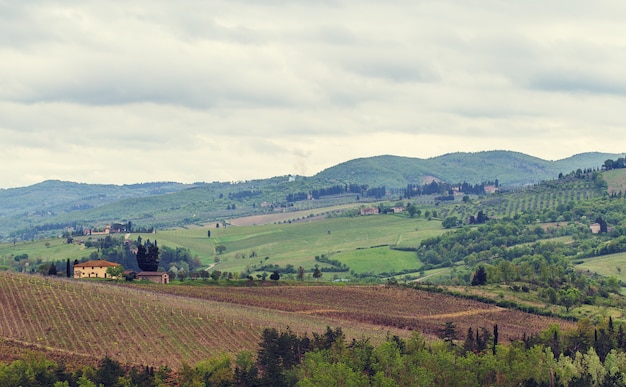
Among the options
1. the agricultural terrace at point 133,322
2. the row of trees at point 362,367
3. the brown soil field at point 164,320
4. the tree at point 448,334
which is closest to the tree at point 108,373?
the row of trees at point 362,367

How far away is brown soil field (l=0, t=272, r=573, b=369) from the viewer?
143750mm

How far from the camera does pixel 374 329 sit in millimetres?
172875

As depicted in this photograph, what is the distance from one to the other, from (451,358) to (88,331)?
5521 centimetres

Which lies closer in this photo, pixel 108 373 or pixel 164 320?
pixel 108 373

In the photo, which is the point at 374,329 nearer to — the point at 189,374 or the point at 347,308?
the point at 347,308

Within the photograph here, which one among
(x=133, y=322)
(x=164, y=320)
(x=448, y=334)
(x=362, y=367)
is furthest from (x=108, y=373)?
(x=448, y=334)

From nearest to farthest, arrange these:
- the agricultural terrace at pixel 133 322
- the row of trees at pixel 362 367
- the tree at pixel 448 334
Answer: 1. the row of trees at pixel 362 367
2. the agricultural terrace at pixel 133 322
3. the tree at pixel 448 334

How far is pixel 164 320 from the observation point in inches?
6339

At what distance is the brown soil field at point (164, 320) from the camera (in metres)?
144

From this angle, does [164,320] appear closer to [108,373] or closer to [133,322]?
[133,322]

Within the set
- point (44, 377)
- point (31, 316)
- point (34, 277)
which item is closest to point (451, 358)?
point (44, 377)

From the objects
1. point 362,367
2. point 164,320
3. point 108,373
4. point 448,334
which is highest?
point 164,320

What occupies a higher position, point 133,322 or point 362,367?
point 133,322

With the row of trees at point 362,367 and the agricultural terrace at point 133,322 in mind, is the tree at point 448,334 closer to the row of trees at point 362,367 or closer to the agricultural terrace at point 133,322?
the agricultural terrace at point 133,322
